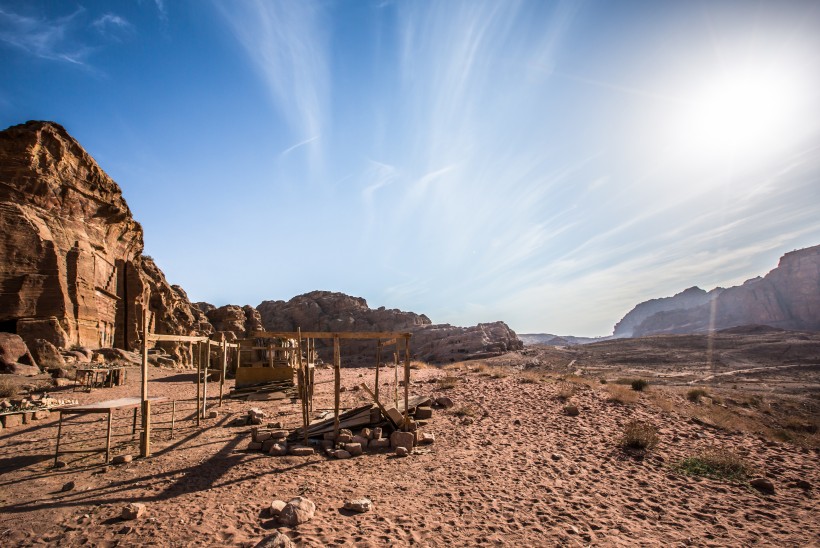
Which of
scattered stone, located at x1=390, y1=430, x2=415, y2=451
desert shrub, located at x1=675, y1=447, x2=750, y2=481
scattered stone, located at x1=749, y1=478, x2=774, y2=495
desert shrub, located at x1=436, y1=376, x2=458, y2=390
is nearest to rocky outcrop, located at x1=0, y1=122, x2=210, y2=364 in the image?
desert shrub, located at x1=436, y1=376, x2=458, y2=390

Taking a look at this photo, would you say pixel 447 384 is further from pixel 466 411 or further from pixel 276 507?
pixel 276 507

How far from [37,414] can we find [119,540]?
10.8 m

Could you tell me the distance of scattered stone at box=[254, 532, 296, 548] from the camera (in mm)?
4887

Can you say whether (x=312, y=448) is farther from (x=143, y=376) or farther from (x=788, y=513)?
(x=788, y=513)

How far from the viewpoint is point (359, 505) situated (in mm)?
6363

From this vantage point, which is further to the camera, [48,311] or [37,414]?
[48,311]

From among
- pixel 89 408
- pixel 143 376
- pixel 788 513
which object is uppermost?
pixel 143 376

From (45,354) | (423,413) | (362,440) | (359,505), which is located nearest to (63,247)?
(45,354)

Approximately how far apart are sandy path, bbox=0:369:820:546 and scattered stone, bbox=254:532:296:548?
358mm

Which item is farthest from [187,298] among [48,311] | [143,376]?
[143,376]

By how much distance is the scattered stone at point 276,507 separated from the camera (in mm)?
6017

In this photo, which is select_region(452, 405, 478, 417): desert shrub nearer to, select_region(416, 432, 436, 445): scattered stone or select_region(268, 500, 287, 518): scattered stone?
select_region(416, 432, 436, 445): scattered stone

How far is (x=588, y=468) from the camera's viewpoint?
898cm

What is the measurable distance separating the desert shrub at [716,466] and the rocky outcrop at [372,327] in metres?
46.7
